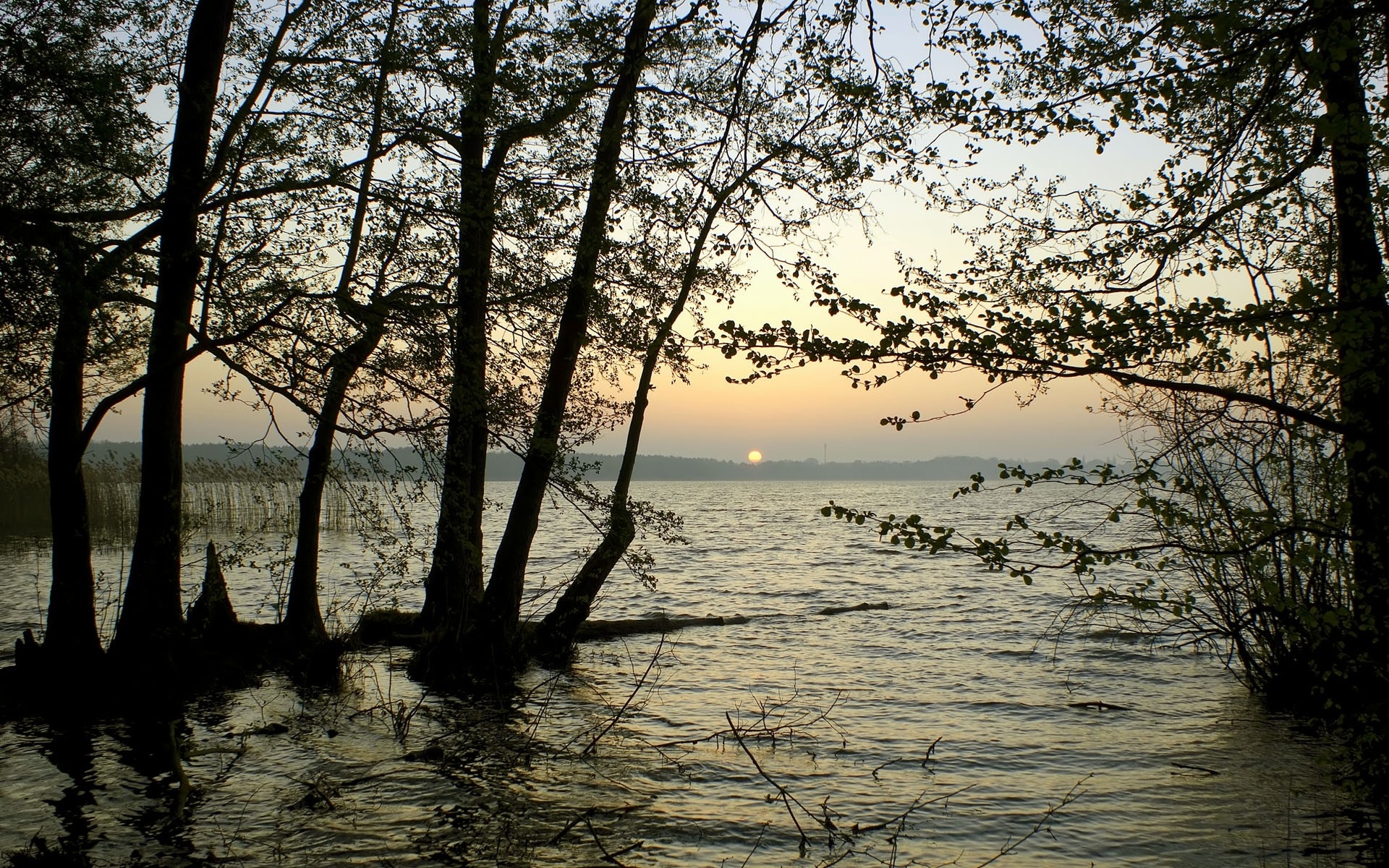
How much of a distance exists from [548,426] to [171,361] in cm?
451

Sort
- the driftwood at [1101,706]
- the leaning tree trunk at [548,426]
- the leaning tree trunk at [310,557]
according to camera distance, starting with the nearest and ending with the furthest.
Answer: the leaning tree trunk at [548,426] → the driftwood at [1101,706] → the leaning tree trunk at [310,557]

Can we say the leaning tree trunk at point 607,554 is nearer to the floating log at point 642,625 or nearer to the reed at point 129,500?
the floating log at point 642,625

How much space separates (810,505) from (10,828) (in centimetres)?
10029

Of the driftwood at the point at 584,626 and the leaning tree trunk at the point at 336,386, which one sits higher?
the leaning tree trunk at the point at 336,386

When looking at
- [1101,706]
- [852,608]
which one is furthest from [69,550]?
[852,608]

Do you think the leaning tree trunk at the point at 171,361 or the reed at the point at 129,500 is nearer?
the leaning tree trunk at the point at 171,361

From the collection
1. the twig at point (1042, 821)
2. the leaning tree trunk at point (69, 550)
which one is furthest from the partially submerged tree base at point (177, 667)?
the twig at point (1042, 821)

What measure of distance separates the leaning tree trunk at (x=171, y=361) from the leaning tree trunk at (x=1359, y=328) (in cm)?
923

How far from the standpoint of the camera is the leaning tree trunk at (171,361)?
9.83 metres

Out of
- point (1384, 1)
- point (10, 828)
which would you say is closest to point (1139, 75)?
point (1384, 1)

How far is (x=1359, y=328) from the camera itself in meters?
3.81

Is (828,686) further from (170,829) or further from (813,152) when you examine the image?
(170,829)

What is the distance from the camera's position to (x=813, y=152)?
31.7ft

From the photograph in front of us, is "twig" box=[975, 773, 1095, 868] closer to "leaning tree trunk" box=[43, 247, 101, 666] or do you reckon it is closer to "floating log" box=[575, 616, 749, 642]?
"floating log" box=[575, 616, 749, 642]
